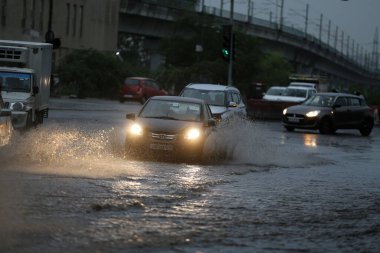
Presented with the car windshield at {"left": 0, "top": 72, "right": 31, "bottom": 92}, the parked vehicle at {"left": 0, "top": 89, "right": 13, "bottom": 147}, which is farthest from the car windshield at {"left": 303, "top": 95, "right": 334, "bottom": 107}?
the parked vehicle at {"left": 0, "top": 89, "right": 13, "bottom": 147}

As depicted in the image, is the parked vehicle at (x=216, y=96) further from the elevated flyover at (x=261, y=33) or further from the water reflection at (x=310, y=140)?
the elevated flyover at (x=261, y=33)

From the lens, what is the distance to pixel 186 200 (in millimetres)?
12344

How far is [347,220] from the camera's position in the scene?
444 inches

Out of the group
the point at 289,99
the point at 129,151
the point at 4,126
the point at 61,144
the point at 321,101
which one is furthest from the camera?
the point at 289,99

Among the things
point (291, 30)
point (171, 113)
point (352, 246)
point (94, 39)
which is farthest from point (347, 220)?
point (291, 30)

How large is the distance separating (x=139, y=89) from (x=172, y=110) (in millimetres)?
34848

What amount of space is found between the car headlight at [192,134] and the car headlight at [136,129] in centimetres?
94

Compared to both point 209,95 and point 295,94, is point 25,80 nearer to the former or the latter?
point 209,95

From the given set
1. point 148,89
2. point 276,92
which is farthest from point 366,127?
point 148,89

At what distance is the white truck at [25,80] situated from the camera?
25.3m

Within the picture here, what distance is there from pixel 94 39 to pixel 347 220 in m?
68.1

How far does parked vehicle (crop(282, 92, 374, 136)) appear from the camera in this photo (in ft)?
115

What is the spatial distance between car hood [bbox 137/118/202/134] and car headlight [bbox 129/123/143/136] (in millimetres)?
105

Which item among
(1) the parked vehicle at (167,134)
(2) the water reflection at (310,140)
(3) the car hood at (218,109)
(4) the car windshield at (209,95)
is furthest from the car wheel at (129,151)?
(2) the water reflection at (310,140)
